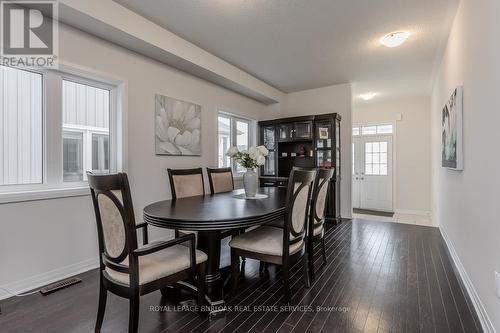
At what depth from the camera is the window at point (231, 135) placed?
15.5ft

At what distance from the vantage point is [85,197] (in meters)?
2.70

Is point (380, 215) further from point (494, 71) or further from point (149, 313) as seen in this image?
point (149, 313)

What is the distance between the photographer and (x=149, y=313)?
1.90 meters

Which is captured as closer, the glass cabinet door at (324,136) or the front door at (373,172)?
the glass cabinet door at (324,136)

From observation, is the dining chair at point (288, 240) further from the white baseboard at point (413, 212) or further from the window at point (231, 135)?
the white baseboard at point (413, 212)

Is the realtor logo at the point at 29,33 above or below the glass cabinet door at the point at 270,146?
above

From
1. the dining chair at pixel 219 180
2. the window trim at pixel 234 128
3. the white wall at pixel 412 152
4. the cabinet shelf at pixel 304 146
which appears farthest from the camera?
the white wall at pixel 412 152

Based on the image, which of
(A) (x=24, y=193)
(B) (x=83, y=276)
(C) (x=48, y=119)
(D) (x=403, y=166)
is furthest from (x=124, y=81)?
(D) (x=403, y=166)

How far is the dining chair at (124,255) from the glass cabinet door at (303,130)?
12.9 ft

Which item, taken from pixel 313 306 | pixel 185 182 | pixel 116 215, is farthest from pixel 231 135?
pixel 116 215

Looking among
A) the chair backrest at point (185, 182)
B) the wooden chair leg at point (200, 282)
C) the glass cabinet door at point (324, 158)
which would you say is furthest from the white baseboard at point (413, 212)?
the wooden chair leg at point (200, 282)

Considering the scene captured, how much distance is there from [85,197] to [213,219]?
1792 millimetres

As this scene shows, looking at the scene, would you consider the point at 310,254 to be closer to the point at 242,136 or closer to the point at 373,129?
the point at 242,136

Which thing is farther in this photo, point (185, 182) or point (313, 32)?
point (313, 32)
